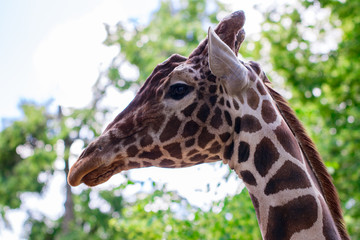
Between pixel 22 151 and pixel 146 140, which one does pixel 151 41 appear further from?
pixel 146 140

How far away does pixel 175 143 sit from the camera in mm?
2127

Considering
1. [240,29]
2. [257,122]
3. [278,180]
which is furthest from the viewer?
[240,29]

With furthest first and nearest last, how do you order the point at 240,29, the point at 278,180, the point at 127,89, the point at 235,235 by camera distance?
the point at 127,89
the point at 235,235
the point at 240,29
the point at 278,180

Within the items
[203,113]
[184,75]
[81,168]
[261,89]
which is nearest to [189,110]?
[203,113]

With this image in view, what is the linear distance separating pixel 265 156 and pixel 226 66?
19.5 inches

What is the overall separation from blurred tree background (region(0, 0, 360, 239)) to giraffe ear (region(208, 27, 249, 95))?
3.29m

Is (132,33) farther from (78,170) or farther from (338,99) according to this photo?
(78,170)

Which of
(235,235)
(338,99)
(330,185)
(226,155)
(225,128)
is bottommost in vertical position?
(338,99)

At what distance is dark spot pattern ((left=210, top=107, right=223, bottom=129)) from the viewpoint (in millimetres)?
2096

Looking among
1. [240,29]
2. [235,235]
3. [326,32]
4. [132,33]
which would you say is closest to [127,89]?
[132,33]

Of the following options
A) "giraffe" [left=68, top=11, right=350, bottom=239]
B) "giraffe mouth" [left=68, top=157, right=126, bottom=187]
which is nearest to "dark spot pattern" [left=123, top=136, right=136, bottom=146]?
"giraffe" [left=68, top=11, right=350, bottom=239]

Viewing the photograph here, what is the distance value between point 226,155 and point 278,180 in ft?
1.11

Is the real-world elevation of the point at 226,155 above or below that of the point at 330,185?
above

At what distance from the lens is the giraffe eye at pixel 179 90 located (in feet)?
7.03
